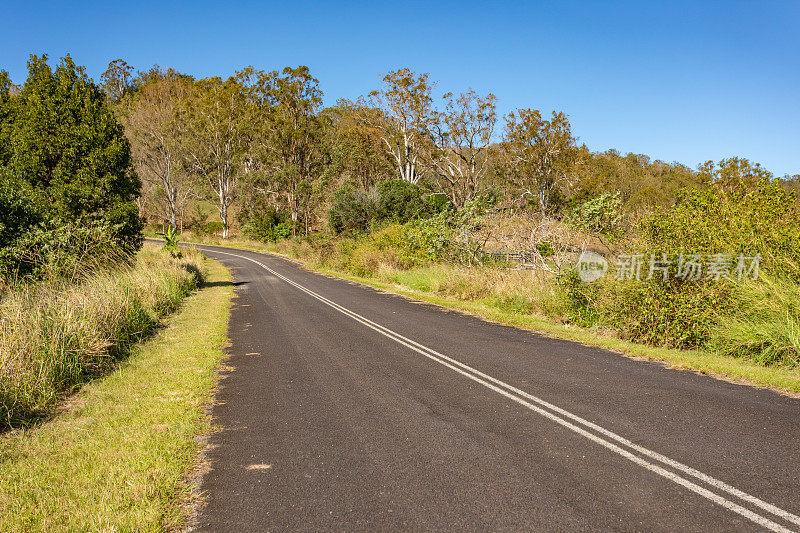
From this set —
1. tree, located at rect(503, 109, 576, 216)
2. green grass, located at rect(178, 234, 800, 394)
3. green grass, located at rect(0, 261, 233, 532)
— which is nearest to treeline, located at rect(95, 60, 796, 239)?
tree, located at rect(503, 109, 576, 216)

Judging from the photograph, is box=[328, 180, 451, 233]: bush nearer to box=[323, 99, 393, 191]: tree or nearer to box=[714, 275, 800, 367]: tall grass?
box=[323, 99, 393, 191]: tree

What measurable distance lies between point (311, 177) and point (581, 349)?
54080mm

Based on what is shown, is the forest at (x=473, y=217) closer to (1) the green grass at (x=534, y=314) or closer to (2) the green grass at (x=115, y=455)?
(1) the green grass at (x=534, y=314)

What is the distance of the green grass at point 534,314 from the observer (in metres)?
7.34

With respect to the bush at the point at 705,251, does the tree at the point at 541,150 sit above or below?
above

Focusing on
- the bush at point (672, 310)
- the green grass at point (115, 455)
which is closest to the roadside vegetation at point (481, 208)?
the bush at point (672, 310)

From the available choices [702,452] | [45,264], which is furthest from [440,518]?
[45,264]

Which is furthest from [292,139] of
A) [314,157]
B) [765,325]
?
[765,325]

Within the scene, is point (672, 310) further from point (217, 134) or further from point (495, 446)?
point (217, 134)

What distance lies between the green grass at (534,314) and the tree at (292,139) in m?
30.3

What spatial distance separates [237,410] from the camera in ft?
20.7

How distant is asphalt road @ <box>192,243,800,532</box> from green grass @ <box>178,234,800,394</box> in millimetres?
538

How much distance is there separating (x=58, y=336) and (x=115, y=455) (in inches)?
165

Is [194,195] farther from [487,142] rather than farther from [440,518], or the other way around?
[440,518]
